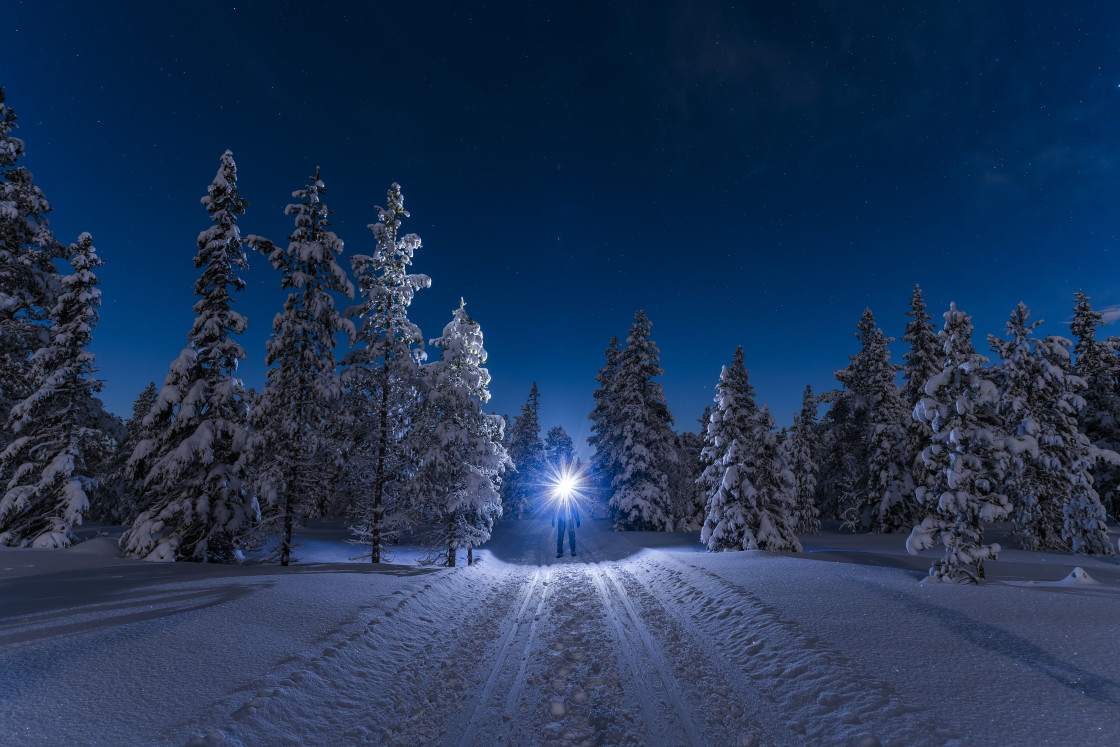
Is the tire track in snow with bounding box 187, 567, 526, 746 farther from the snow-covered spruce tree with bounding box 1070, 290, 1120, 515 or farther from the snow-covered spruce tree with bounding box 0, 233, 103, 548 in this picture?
the snow-covered spruce tree with bounding box 1070, 290, 1120, 515

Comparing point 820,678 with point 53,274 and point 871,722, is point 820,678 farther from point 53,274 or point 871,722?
point 53,274

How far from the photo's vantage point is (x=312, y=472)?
17.0m

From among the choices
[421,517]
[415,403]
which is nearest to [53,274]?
[415,403]

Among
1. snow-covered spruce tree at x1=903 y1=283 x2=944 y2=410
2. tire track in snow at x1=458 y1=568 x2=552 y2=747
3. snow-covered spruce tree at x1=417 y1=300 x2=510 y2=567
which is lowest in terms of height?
tire track in snow at x1=458 y1=568 x2=552 y2=747

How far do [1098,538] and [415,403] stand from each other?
98.6 feet

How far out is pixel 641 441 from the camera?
3112 centimetres

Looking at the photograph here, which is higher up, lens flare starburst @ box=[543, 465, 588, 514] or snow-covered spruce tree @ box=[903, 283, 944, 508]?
snow-covered spruce tree @ box=[903, 283, 944, 508]

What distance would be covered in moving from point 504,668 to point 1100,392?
39902 mm

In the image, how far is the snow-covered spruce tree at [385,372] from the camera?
1719 cm

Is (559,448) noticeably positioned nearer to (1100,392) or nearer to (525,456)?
(525,456)

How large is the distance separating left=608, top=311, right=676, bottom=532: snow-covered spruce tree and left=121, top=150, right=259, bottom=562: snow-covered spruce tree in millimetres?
21124

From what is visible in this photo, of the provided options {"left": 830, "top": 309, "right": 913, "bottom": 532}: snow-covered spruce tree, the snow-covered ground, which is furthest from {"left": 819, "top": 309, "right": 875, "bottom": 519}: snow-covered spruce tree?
the snow-covered ground

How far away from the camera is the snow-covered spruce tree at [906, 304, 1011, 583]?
10.6m

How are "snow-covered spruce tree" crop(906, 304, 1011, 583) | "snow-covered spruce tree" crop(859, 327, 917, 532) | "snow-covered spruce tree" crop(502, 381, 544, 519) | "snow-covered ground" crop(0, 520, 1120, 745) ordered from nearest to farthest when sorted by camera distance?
"snow-covered ground" crop(0, 520, 1120, 745) < "snow-covered spruce tree" crop(906, 304, 1011, 583) < "snow-covered spruce tree" crop(859, 327, 917, 532) < "snow-covered spruce tree" crop(502, 381, 544, 519)
